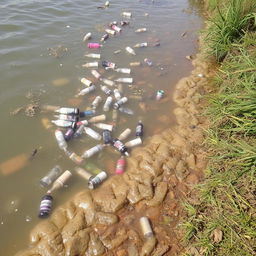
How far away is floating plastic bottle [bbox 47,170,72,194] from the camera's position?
5.21m

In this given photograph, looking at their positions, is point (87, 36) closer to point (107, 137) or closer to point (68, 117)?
point (68, 117)

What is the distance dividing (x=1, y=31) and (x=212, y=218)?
31.1ft

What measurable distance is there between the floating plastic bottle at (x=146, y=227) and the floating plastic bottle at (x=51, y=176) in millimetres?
1984

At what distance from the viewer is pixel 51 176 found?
5418mm

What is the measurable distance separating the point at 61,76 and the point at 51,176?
144 inches

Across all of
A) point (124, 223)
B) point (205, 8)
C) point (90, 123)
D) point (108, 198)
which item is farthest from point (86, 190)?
point (205, 8)

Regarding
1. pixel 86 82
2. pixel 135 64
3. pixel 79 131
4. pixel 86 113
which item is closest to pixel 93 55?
pixel 135 64

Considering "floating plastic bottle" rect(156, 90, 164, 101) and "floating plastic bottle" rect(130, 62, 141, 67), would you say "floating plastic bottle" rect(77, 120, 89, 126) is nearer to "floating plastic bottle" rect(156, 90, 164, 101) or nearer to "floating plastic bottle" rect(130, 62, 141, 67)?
"floating plastic bottle" rect(156, 90, 164, 101)

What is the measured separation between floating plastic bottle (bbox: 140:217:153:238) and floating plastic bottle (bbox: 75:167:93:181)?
145cm

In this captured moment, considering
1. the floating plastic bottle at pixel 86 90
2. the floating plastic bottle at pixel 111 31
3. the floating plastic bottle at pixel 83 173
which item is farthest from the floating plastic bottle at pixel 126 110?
the floating plastic bottle at pixel 111 31

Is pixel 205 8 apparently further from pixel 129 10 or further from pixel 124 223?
pixel 124 223

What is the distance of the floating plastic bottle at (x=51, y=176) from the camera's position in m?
5.28

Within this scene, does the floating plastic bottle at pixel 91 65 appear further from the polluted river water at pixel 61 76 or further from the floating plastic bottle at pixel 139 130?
the floating plastic bottle at pixel 139 130

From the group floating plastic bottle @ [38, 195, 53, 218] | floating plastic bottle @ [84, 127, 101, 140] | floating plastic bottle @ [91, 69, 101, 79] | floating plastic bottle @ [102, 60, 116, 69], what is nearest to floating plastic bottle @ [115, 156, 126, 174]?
floating plastic bottle @ [84, 127, 101, 140]
